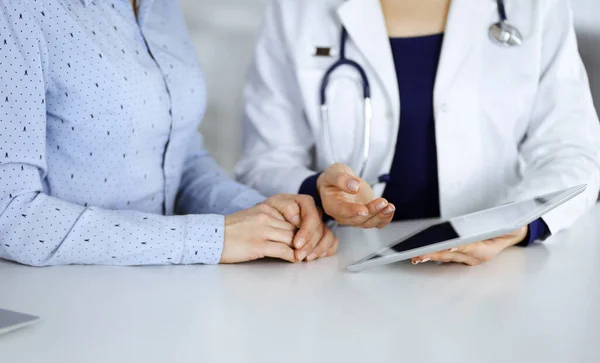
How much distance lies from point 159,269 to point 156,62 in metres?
0.39

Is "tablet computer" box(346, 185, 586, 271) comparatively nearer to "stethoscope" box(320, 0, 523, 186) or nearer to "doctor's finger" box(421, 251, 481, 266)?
"doctor's finger" box(421, 251, 481, 266)

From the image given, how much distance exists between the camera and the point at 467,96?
1586 mm

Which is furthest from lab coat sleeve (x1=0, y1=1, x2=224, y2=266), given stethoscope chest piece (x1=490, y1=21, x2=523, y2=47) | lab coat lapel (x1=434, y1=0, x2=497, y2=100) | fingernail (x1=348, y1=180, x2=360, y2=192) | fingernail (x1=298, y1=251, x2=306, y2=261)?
stethoscope chest piece (x1=490, y1=21, x2=523, y2=47)

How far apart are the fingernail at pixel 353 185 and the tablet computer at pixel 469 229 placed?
0.45 feet

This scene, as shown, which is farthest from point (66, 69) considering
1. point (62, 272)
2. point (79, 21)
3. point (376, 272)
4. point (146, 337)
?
point (376, 272)

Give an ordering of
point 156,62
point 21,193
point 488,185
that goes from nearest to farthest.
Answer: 1. point 21,193
2. point 156,62
3. point 488,185

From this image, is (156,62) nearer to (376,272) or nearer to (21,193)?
(21,193)

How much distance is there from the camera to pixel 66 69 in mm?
1137

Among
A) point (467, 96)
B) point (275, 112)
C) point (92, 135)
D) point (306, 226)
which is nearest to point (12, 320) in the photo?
point (92, 135)

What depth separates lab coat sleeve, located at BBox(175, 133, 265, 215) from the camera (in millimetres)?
1438

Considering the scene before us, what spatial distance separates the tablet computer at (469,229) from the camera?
109cm

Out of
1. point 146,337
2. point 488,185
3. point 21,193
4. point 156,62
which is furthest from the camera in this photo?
point 488,185

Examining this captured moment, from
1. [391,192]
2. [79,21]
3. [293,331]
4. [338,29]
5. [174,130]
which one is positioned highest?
[79,21]

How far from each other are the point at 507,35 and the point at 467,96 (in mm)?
155
